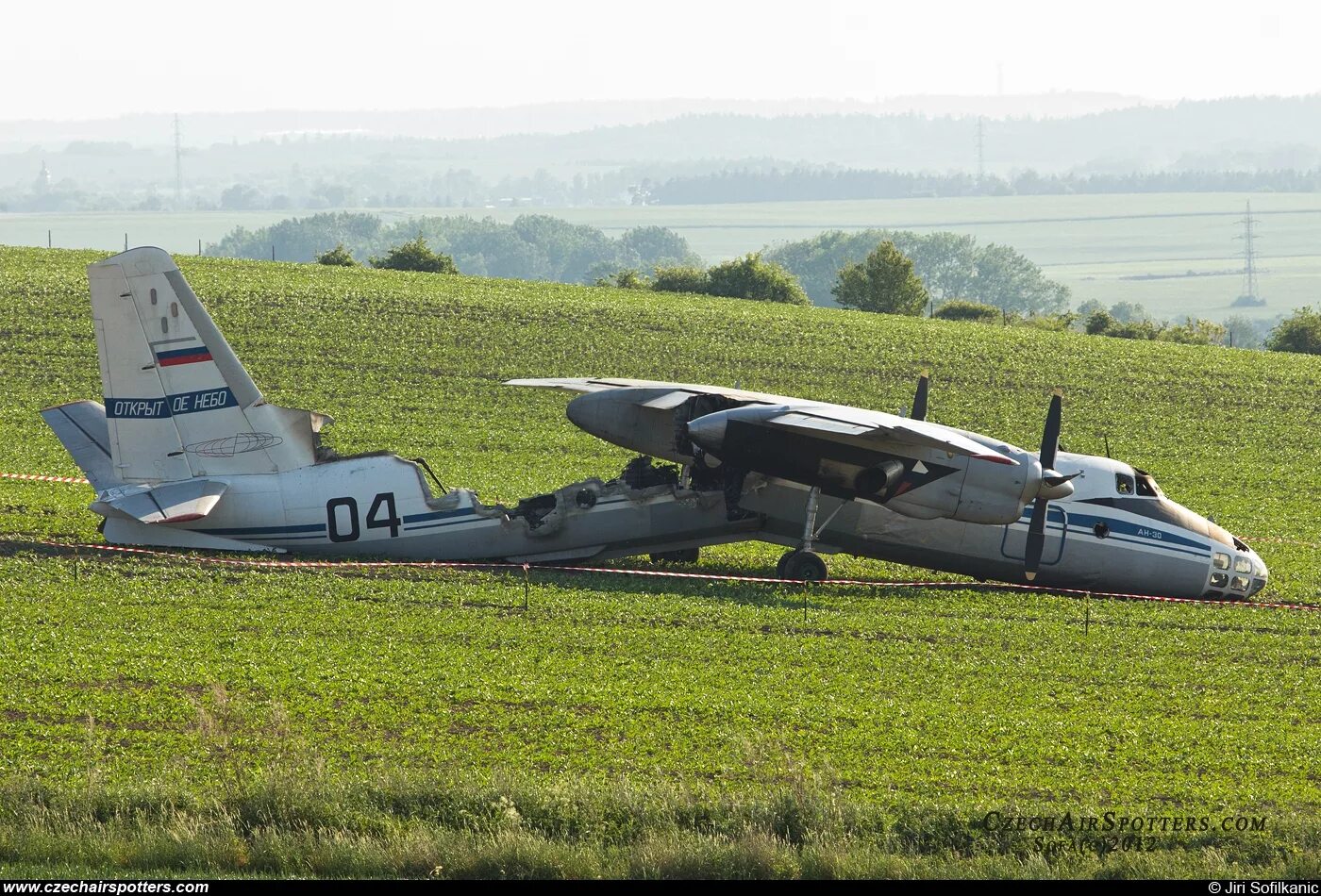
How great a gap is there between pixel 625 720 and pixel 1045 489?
10.8 metres

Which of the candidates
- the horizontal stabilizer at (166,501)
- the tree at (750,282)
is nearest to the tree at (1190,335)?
the tree at (750,282)

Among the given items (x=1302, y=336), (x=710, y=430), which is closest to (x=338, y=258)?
(x=1302, y=336)

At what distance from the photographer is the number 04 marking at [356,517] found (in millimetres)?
26422

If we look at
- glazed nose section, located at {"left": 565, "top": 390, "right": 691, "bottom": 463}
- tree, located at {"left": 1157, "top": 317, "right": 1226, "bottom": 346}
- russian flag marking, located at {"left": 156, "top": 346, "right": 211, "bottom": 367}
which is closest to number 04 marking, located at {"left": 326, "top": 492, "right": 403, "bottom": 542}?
russian flag marking, located at {"left": 156, "top": 346, "right": 211, "bottom": 367}

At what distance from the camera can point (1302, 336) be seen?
70000 mm

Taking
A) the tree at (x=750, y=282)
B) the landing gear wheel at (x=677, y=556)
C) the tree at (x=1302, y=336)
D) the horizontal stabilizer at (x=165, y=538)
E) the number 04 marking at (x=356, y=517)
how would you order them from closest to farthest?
the horizontal stabilizer at (x=165, y=538)
the number 04 marking at (x=356, y=517)
the landing gear wheel at (x=677, y=556)
the tree at (x=1302, y=336)
the tree at (x=750, y=282)

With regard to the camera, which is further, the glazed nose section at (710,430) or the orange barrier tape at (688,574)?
the orange barrier tape at (688,574)

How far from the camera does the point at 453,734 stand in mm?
17922

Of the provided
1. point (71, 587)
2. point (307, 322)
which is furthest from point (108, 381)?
point (307, 322)

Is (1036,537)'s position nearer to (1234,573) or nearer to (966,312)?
(1234,573)

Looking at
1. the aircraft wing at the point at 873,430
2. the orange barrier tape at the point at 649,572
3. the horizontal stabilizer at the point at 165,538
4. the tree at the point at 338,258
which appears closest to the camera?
the aircraft wing at the point at 873,430

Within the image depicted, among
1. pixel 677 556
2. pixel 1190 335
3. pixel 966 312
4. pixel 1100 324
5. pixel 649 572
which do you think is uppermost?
pixel 966 312

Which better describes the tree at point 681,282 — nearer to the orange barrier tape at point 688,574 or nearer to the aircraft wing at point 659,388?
A: the aircraft wing at point 659,388

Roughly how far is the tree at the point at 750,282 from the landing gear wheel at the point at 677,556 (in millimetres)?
48156
